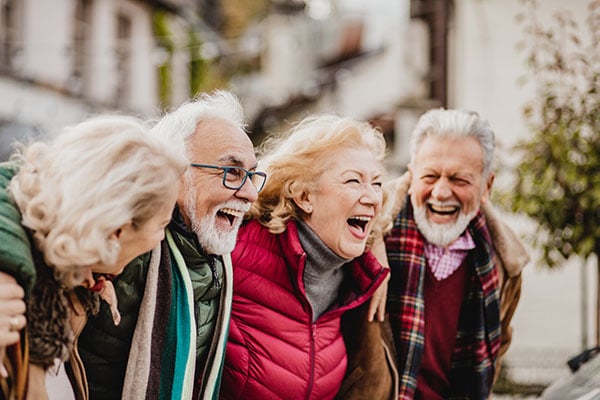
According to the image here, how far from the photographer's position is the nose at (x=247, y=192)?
2840 mm

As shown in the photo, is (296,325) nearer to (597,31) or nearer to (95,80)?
(597,31)

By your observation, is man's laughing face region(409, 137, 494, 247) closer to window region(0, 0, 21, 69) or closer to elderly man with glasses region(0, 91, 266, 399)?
elderly man with glasses region(0, 91, 266, 399)

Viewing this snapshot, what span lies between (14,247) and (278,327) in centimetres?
132

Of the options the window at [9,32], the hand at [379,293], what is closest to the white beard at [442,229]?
the hand at [379,293]

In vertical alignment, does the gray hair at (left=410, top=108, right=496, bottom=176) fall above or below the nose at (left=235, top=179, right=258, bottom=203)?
above

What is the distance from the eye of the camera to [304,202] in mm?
3242

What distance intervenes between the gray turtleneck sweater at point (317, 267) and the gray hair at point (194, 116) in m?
0.51

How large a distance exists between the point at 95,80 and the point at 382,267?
582 inches

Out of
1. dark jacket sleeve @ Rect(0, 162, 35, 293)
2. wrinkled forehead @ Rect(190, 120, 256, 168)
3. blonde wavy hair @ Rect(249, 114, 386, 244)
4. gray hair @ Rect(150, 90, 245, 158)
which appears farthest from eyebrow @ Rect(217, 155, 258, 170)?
dark jacket sleeve @ Rect(0, 162, 35, 293)

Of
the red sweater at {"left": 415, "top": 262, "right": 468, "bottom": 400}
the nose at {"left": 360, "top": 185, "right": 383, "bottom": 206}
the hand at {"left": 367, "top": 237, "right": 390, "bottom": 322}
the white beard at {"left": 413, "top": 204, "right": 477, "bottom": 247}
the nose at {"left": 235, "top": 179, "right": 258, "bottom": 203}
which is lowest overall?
the red sweater at {"left": 415, "top": 262, "right": 468, "bottom": 400}

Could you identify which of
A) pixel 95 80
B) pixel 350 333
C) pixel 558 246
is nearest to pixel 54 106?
pixel 95 80

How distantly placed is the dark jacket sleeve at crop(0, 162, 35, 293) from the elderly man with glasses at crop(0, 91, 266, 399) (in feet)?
1.87

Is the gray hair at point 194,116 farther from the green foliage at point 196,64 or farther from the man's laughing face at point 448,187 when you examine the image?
the green foliage at point 196,64

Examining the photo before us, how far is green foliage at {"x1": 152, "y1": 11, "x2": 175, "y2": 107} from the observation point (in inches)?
782
